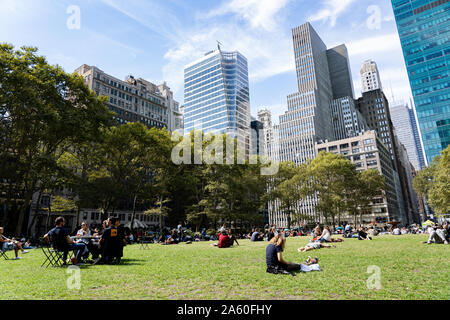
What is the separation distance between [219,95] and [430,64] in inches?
3329

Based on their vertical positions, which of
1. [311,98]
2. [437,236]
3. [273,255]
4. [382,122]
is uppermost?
[311,98]

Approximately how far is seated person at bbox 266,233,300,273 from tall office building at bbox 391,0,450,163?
11244cm

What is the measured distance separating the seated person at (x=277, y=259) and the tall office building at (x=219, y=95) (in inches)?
4492

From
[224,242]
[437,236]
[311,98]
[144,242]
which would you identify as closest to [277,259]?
[224,242]

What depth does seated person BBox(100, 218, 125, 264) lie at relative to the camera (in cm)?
966

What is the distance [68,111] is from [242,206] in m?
29.5

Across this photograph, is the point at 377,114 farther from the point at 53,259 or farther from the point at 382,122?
the point at 53,259

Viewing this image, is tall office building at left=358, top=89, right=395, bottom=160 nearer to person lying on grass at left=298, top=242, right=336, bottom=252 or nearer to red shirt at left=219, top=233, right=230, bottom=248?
person lying on grass at left=298, top=242, right=336, bottom=252

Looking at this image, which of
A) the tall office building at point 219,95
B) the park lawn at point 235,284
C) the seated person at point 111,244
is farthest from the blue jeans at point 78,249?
the tall office building at point 219,95

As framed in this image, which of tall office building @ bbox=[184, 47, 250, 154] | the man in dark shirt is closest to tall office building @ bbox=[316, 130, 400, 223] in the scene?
tall office building @ bbox=[184, 47, 250, 154]

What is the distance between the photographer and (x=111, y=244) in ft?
32.0

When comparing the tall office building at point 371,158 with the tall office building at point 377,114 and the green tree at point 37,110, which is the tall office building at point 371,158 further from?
the green tree at point 37,110

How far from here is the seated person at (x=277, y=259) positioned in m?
7.12
